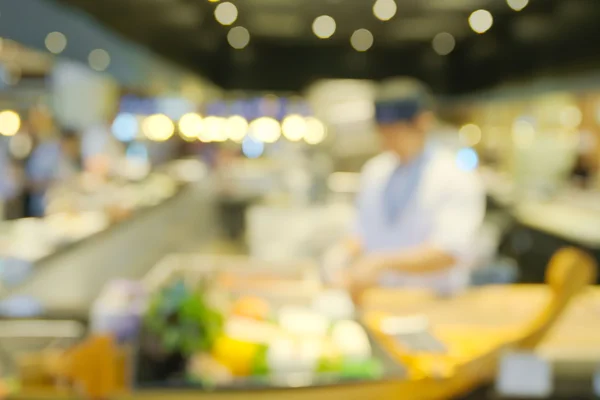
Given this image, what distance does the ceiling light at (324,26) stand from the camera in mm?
12320

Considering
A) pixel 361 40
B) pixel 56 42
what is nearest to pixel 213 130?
pixel 361 40

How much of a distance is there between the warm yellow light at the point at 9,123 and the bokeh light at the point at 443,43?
33.0 feet

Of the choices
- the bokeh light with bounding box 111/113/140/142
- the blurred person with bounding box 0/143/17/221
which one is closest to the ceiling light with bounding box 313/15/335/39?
the bokeh light with bounding box 111/113/140/142

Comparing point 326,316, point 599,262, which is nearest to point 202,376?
point 326,316

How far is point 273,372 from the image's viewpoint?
2027 millimetres

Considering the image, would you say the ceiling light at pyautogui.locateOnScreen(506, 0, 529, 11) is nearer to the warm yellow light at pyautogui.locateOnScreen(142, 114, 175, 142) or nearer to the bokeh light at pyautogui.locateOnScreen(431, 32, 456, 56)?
the bokeh light at pyautogui.locateOnScreen(431, 32, 456, 56)

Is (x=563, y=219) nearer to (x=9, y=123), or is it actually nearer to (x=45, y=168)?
(x=45, y=168)

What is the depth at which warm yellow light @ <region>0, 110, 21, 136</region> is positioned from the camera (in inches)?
199

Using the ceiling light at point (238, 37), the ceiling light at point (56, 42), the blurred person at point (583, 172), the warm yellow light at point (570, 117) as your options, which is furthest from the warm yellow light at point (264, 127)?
the ceiling light at point (56, 42)

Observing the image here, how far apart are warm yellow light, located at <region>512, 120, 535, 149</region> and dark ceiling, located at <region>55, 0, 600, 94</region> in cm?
81

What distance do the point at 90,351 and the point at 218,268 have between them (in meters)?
1.46

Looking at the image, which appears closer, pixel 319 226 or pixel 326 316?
pixel 326 316

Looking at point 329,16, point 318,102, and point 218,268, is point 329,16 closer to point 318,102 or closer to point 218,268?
point 318,102

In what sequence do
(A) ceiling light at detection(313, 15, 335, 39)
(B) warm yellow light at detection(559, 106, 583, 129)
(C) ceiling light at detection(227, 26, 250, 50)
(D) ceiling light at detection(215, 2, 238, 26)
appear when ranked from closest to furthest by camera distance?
1. (B) warm yellow light at detection(559, 106, 583, 129)
2. (D) ceiling light at detection(215, 2, 238, 26)
3. (A) ceiling light at detection(313, 15, 335, 39)
4. (C) ceiling light at detection(227, 26, 250, 50)
